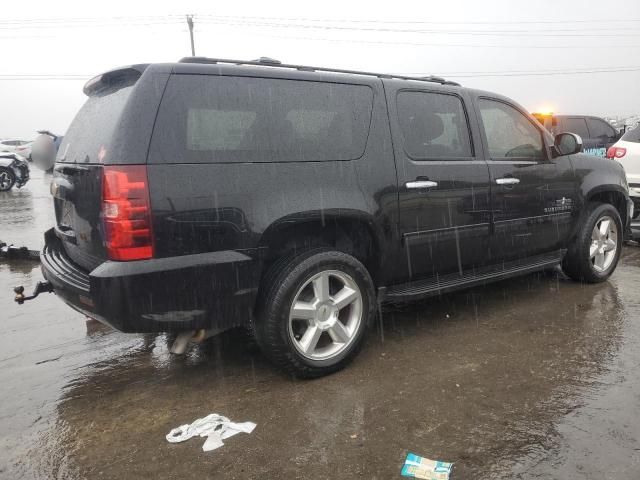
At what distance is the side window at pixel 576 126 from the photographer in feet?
43.0

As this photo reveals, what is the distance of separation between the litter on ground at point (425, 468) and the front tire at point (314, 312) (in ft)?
3.14

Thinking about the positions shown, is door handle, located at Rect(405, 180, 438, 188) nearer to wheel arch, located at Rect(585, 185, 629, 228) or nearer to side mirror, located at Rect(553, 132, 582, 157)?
side mirror, located at Rect(553, 132, 582, 157)

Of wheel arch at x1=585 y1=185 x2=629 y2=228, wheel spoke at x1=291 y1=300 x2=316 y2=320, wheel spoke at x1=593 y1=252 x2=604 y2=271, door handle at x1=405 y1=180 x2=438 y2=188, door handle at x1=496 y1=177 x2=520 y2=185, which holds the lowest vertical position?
wheel spoke at x1=593 y1=252 x2=604 y2=271

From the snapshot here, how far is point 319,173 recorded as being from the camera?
3.15m

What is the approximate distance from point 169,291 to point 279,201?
2.56 feet

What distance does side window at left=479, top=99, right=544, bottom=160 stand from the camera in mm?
4246

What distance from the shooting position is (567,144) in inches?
181

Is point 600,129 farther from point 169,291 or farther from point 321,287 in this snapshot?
point 169,291

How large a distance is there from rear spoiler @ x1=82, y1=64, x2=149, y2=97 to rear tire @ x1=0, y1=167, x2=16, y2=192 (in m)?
16.1

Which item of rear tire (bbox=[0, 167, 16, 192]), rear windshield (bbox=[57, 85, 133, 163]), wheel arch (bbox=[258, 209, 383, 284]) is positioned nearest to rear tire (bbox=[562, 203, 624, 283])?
wheel arch (bbox=[258, 209, 383, 284])

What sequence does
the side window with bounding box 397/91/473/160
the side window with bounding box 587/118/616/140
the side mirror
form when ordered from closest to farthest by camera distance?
the side window with bounding box 397/91/473/160, the side mirror, the side window with bounding box 587/118/616/140

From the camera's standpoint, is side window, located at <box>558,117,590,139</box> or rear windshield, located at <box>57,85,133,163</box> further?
side window, located at <box>558,117,590,139</box>

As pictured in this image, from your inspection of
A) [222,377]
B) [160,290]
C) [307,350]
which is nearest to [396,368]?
[307,350]

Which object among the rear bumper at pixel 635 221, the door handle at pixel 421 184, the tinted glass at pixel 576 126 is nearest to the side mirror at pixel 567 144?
the door handle at pixel 421 184
